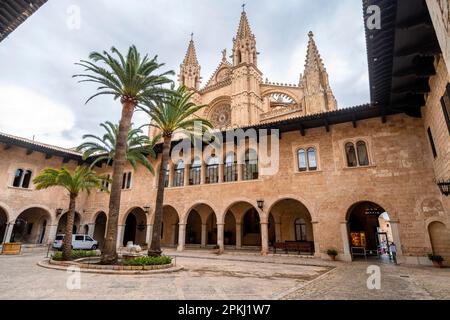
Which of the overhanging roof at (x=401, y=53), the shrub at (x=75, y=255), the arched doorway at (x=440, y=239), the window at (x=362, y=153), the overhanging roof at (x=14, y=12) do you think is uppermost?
the overhanging roof at (x=401, y=53)

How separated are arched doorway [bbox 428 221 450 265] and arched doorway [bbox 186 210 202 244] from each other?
64.2 ft

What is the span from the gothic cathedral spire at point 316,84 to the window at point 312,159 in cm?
1307

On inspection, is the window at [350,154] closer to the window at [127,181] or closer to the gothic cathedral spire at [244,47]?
the window at [127,181]

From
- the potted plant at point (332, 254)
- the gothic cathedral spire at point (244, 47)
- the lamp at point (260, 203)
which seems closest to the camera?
the potted plant at point (332, 254)

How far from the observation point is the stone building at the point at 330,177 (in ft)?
30.9

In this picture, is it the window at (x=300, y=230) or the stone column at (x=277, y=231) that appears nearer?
the window at (x=300, y=230)

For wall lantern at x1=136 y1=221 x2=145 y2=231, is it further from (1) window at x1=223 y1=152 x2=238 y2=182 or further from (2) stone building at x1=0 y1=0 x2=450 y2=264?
(1) window at x1=223 y1=152 x2=238 y2=182

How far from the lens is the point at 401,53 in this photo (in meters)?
8.38

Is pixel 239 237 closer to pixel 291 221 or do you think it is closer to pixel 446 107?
pixel 291 221

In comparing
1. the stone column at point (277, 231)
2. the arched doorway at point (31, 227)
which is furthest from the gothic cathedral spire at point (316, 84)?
the arched doorway at point (31, 227)

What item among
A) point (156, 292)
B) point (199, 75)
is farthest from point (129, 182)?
point (199, 75)

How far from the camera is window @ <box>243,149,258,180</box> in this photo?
18.9 m

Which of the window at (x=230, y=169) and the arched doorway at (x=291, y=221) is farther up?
the window at (x=230, y=169)
